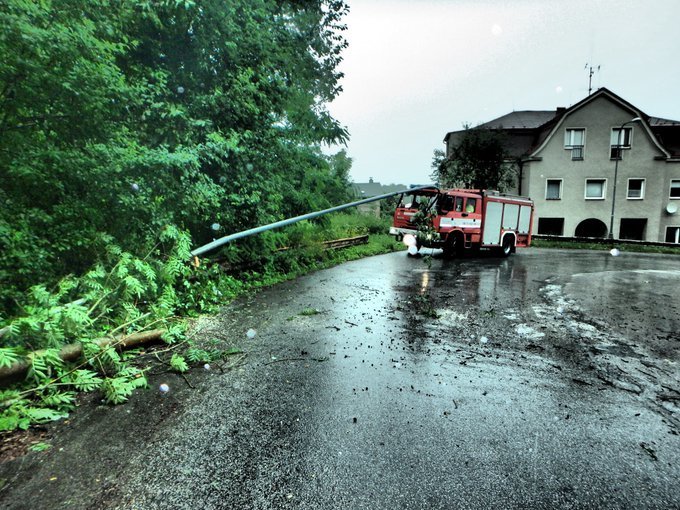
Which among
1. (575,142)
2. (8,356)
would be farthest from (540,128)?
(8,356)

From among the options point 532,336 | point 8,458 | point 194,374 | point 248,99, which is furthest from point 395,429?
point 248,99

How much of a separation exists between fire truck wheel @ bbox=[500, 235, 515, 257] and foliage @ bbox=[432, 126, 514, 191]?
29.6ft

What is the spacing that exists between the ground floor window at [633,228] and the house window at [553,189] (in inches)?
213

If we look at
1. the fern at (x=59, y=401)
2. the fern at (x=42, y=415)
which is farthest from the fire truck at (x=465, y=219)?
the fern at (x=42, y=415)

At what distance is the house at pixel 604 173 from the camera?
26719mm

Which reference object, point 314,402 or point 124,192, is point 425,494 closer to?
point 314,402

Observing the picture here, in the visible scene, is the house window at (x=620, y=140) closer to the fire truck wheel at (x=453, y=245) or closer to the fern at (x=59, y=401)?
the fire truck wheel at (x=453, y=245)

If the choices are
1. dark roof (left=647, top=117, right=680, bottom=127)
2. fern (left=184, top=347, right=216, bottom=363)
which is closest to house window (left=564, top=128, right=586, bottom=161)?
dark roof (left=647, top=117, right=680, bottom=127)

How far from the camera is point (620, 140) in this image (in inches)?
1056

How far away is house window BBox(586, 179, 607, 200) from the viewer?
27766 millimetres

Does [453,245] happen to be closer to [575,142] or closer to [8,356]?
[8,356]

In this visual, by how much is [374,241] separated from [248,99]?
15.0m

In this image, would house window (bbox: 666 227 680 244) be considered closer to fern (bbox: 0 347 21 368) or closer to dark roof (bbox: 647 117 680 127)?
dark roof (bbox: 647 117 680 127)

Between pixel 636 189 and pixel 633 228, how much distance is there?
3225mm
